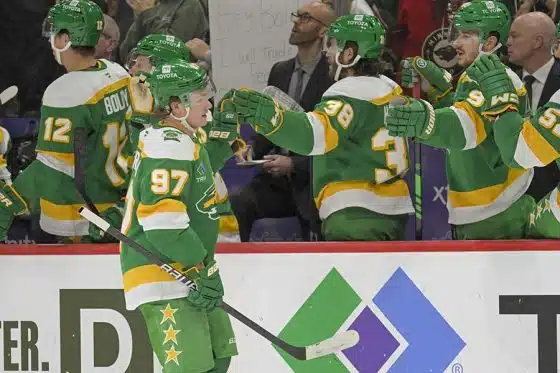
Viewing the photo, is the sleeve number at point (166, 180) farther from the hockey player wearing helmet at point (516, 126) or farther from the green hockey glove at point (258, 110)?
the hockey player wearing helmet at point (516, 126)

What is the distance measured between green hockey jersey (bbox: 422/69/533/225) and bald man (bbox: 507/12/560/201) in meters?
0.55

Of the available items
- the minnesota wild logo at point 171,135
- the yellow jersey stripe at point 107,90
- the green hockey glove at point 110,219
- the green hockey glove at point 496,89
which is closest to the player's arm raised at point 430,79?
the green hockey glove at point 496,89

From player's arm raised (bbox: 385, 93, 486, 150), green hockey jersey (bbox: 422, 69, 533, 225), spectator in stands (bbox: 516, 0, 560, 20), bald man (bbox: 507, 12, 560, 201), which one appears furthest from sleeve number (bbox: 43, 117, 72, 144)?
spectator in stands (bbox: 516, 0, 560, 20)

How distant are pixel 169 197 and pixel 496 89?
1190mm

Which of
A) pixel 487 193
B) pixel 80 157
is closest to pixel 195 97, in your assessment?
pixel 80 157

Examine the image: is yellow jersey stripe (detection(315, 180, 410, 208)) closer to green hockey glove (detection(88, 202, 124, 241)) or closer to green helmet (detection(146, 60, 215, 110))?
green hockey glove (detection(88, 202, 124, 241))

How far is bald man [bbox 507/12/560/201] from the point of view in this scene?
5050mm

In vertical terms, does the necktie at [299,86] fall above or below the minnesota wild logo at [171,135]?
below

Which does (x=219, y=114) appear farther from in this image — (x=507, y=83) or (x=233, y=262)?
(x=507, y=83)

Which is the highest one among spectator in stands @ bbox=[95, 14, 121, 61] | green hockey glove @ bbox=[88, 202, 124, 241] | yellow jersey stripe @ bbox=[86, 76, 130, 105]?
yellow jersey stripe @ bbox=[86, 76, 130, 105]

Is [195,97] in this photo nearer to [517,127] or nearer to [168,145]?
[168,145]

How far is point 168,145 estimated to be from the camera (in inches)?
150

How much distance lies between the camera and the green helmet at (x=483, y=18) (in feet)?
15.0

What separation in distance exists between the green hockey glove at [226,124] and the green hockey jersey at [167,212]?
532 mm
